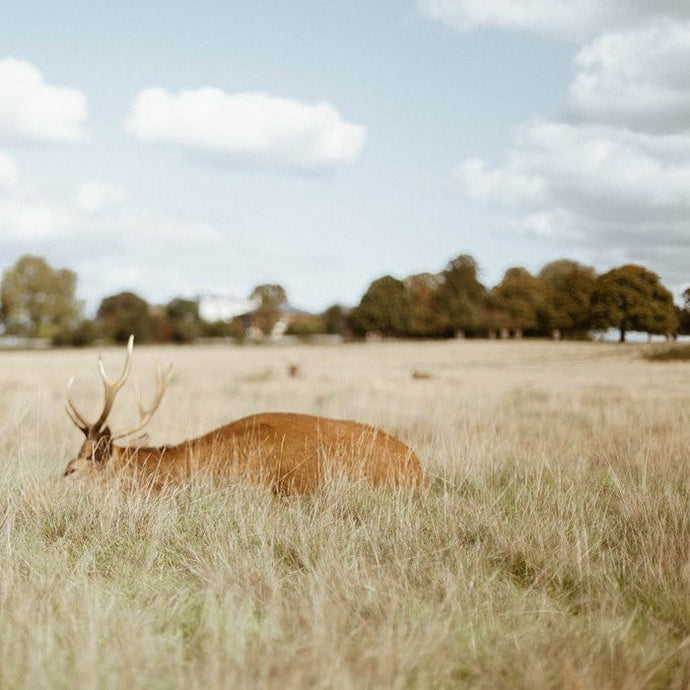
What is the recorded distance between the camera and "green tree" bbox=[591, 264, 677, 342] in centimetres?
1098

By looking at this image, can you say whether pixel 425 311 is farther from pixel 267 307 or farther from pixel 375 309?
pixel 267 307

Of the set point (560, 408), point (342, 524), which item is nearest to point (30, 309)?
point (560, 408)

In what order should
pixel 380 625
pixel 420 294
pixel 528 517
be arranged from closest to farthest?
pixel 380 625
pixel 528 517
pixel 420 294

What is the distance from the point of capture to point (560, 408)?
12078 millimetres

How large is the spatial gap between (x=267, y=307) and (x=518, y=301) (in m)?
42.5

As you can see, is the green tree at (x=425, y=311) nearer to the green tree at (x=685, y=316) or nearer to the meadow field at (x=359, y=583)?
the green tree at (x=685, y=316)

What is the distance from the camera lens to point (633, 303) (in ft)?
40.3

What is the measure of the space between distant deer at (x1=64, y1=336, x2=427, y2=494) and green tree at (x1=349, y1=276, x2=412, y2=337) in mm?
61676

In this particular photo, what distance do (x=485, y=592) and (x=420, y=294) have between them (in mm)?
68194

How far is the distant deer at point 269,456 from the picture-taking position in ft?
17.8

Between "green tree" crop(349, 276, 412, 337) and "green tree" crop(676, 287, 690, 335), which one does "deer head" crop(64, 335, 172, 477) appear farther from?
"green tree" crop(349, 276, 412, 337)

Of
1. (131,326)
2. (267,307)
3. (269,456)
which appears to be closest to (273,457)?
(269,456)

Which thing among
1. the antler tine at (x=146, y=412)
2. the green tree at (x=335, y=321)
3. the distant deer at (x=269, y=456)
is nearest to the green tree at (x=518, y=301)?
the green tree at (x=335, y=321)

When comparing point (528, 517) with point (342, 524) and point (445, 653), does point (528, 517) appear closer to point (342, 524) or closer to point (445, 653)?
point (342, 524)
